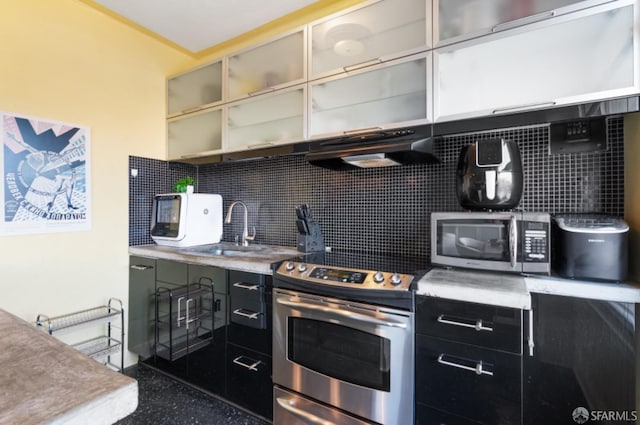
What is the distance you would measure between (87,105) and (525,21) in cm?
266

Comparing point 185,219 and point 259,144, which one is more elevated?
point 259,144

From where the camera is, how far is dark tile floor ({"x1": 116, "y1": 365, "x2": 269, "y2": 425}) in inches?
70.4

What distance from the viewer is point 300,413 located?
156 centimetres

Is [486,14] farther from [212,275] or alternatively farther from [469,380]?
[212,275]

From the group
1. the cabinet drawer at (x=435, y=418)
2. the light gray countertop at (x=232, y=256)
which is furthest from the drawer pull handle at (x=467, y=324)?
the light gray countertop at (x=232, y=256)

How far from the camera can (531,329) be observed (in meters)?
1.12

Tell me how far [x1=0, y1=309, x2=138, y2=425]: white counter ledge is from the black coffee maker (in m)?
1.41

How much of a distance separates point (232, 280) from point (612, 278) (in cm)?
177

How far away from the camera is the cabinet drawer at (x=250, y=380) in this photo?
1720 millimetres

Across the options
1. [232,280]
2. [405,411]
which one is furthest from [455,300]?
[232,280]

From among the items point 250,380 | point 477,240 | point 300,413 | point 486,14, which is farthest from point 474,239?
point 250,380

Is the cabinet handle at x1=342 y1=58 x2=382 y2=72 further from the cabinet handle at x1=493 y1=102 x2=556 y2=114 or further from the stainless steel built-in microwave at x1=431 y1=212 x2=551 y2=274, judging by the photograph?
the stainless steel built-in microwave at x1=431 y1=212 x2=551 y2=274

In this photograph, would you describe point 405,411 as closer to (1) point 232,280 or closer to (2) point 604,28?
(1) point 232,280

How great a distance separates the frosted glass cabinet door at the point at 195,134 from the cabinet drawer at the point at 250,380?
1507 millimetres
